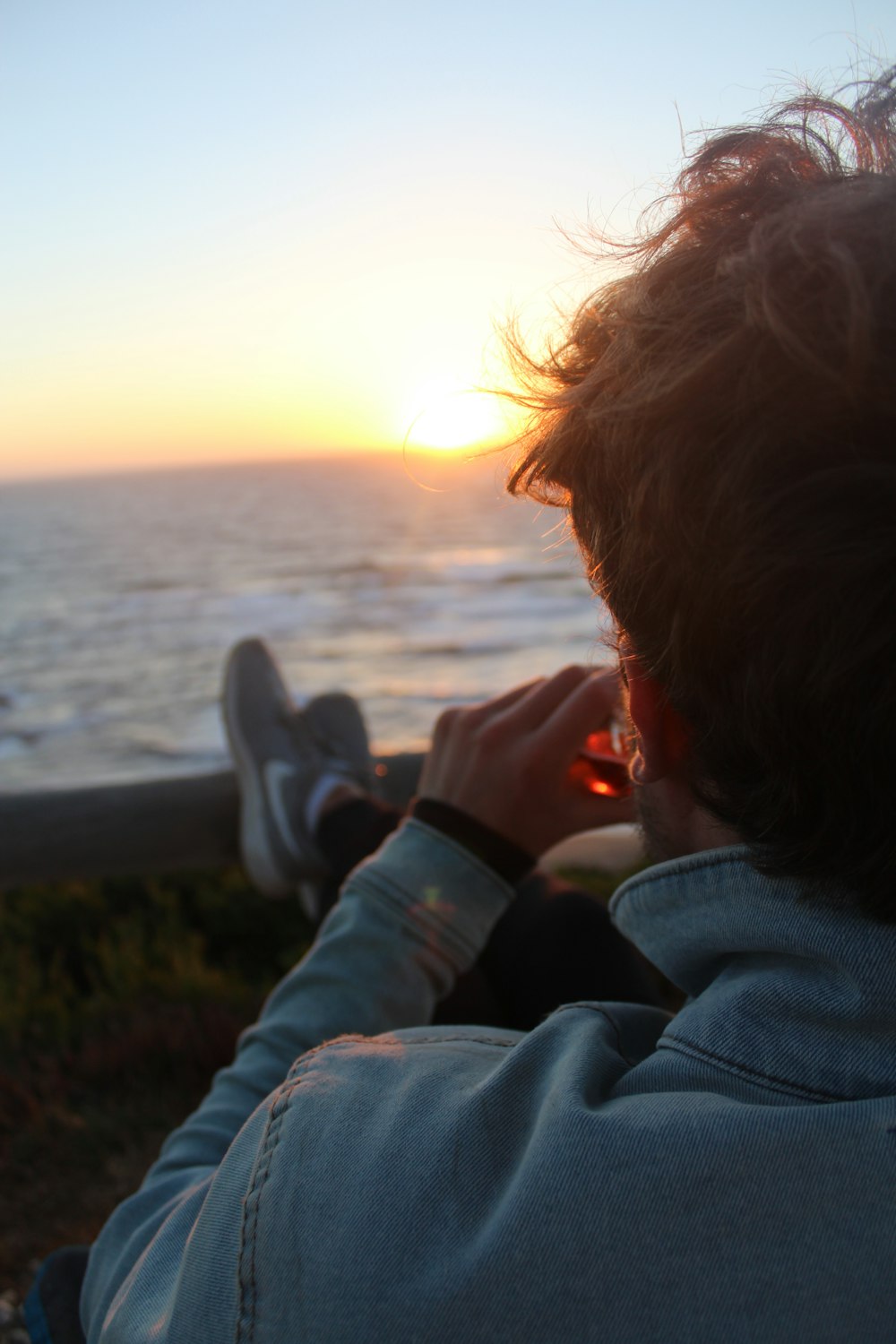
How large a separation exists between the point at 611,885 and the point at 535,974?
212 centimetres

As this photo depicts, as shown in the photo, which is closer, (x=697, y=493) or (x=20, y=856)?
(x=697, y=493)

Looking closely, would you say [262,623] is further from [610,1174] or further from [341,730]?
[610,1174]

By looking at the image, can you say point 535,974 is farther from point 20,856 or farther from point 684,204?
point 20,856

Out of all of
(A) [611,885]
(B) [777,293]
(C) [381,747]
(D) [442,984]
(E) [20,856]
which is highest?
(B) [777,293]

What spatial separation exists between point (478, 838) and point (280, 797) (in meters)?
1.54

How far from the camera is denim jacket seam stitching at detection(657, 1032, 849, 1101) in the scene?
0.74 m

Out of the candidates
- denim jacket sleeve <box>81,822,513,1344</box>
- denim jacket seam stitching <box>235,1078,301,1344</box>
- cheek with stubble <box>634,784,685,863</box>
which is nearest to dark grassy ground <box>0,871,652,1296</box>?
denim jacket sleeve <box>81,822,513,1344</box>

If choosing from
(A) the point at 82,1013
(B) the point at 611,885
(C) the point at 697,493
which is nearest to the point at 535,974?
(C) the point at 697,493

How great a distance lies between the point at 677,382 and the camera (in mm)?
792

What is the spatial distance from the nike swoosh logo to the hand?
1274 millimetres

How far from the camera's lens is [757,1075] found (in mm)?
757

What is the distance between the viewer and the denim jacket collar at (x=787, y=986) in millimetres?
732

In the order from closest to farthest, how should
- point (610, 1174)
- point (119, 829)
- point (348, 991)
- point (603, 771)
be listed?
point (610, 1174), point (348, 991), point (603, 771), point (119, 829)

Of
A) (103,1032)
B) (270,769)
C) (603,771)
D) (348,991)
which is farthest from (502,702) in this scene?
(103,1032)
